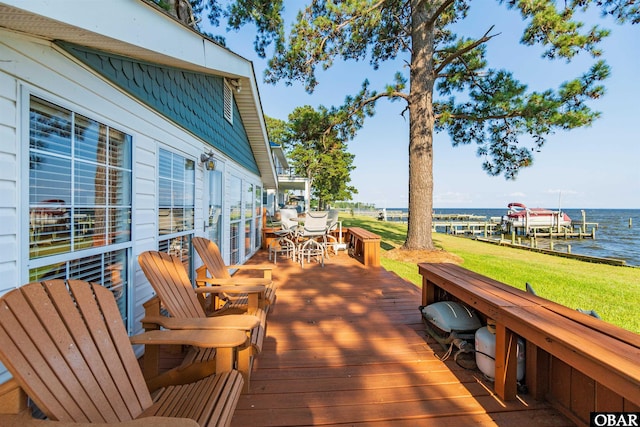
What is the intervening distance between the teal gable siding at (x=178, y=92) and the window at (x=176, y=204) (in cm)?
49

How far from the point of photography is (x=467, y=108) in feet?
25.5

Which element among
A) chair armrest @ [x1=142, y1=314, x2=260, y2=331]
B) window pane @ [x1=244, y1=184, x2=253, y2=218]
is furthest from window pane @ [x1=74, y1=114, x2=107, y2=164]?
window pane @ [x1=244, y1=184, x2=253, y2=218]

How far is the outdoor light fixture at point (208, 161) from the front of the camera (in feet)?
12.3

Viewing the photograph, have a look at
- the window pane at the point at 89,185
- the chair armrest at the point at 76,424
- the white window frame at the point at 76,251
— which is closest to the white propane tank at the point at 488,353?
the chair armrest at the point at 76,424

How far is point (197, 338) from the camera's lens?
5.02ft

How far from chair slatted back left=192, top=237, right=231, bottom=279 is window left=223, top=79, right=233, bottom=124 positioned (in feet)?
8.48

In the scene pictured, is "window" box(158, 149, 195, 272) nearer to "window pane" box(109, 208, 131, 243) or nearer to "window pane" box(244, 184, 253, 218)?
"window pane" box(109, 208, 131, 243)

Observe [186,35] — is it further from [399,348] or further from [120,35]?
[399,348]

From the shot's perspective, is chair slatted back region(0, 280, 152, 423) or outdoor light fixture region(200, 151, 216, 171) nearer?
chair slatted back region(0, 280, 152, 423)

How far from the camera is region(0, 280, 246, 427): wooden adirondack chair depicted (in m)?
1.06

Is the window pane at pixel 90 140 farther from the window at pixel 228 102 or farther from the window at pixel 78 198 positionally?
the window at pixel 228 102

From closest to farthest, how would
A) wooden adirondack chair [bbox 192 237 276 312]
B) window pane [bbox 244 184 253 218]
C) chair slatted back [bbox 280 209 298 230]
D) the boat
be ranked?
wooden adirondack chair [bbox 192 237 276 312] → window pane [bbox 244 184 253 218] → chair slatted back [bbox 280 209 298 230] → the boat

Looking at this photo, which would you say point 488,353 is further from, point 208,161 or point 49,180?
point 208,161

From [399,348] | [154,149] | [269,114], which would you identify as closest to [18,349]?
[154,149]
